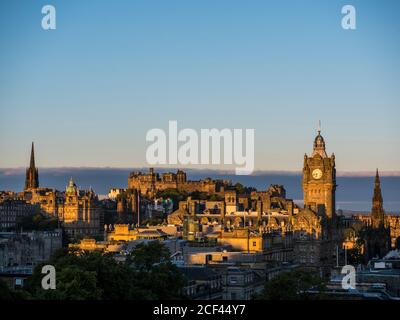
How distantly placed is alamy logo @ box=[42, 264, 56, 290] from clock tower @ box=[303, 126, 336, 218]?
7985 cm

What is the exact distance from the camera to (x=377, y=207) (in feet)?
563

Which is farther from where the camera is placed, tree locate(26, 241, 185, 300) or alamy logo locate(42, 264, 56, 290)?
alamy logo locate(42, 264, 56, 290)

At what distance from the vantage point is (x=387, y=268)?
88.4 meters

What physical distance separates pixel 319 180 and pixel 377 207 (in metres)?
32.7

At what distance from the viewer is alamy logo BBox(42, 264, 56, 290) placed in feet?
187

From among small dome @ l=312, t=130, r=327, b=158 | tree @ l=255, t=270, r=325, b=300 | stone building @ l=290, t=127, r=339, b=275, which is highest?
small dome @ l=312, t=130, r=327, b=158

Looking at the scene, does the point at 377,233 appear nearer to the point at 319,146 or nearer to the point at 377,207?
the point at 377,207

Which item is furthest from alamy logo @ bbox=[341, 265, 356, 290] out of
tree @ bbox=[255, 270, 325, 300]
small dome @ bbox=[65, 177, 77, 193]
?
small dome @ bbox=[65, 177, 77, 193]

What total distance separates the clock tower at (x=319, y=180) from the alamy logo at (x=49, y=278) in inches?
Answer: 3144

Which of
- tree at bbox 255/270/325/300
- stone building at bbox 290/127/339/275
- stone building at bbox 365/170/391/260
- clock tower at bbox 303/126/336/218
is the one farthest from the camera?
stone building at bbox 365/170/391/260

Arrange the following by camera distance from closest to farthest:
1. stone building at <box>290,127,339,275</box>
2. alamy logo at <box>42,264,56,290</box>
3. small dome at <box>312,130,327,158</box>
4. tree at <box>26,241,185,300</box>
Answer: tree at <box>26,241,185,300</box> → alamy logo at <box>42,264,56,290</box> → stone building at <box>290,127,339,275</box> → small dome at <box>312,130,327,158</box>

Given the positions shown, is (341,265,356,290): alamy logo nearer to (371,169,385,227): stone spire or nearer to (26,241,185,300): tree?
(26,241,185,300): tree

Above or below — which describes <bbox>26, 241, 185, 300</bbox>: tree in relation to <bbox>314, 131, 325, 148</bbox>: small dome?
below

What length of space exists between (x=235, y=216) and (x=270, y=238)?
33.1 metres
